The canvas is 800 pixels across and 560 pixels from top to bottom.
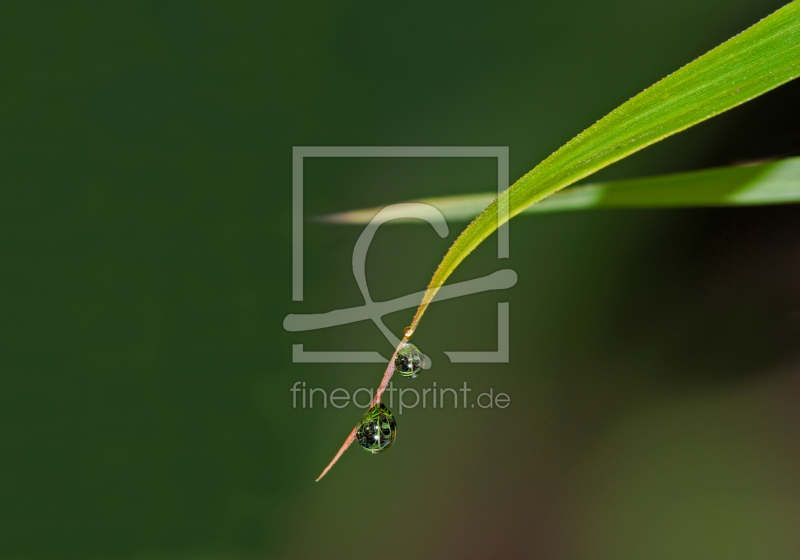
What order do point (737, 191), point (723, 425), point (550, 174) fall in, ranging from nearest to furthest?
point (550, 174)
point (737, 191)
point (723, 425)

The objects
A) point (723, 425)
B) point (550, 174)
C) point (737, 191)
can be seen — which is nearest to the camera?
point (550, 174)

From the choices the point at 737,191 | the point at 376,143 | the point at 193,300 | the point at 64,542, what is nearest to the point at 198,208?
the point at 193,300

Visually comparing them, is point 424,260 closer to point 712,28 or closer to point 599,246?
point 599,246

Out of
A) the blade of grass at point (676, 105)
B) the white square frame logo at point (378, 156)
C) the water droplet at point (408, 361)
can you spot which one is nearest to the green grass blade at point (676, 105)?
the blade of grass at point (676, 105)

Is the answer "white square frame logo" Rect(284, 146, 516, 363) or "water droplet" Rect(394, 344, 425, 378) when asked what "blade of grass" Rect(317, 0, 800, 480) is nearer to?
"water droplet" Rect(394, 344, 425, 378)

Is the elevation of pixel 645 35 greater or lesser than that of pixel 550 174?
greater

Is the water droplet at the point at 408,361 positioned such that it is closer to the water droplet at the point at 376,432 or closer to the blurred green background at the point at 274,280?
the water droplet at the point at 376,432

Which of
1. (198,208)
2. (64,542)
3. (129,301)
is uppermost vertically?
(198,208)

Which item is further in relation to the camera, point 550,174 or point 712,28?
point 712,28

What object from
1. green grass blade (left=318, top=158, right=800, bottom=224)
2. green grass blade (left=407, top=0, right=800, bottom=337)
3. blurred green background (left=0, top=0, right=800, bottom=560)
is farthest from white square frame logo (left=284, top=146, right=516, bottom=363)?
green grass blade (left=407, top=0, right=800, bottom=337)
